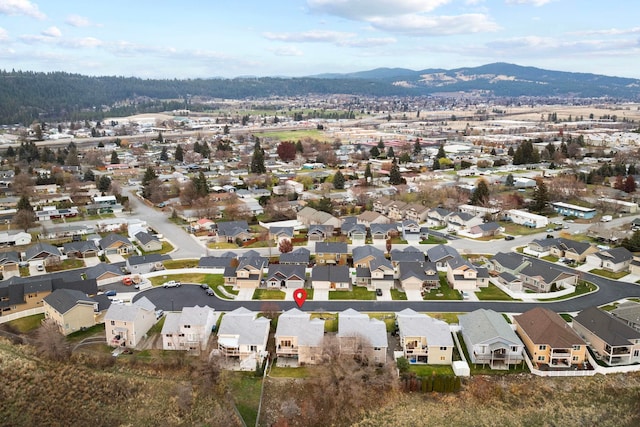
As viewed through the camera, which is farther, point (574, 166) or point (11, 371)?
point (574, 166)

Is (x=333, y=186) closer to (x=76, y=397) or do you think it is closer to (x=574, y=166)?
(x=574, y=166)

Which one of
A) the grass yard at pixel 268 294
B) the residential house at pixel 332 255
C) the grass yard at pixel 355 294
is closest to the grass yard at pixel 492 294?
the grass yard at pixel 355 294

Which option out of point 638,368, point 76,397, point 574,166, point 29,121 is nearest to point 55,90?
point 29,121

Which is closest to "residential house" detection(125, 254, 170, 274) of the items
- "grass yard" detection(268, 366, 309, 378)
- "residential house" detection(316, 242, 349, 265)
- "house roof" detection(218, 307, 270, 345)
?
"residential house" detection(316, 242, 349, 265)

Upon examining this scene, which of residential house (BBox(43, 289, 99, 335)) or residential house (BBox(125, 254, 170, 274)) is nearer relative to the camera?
residential house (BBox(43, 289, 99, 335))

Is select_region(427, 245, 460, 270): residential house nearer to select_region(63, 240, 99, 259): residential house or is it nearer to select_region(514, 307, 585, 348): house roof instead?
select_region(514, 307, 585, 348): house roof

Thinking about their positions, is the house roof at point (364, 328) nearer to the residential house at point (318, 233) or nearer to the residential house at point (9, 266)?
the residential house at point (318, 233)
